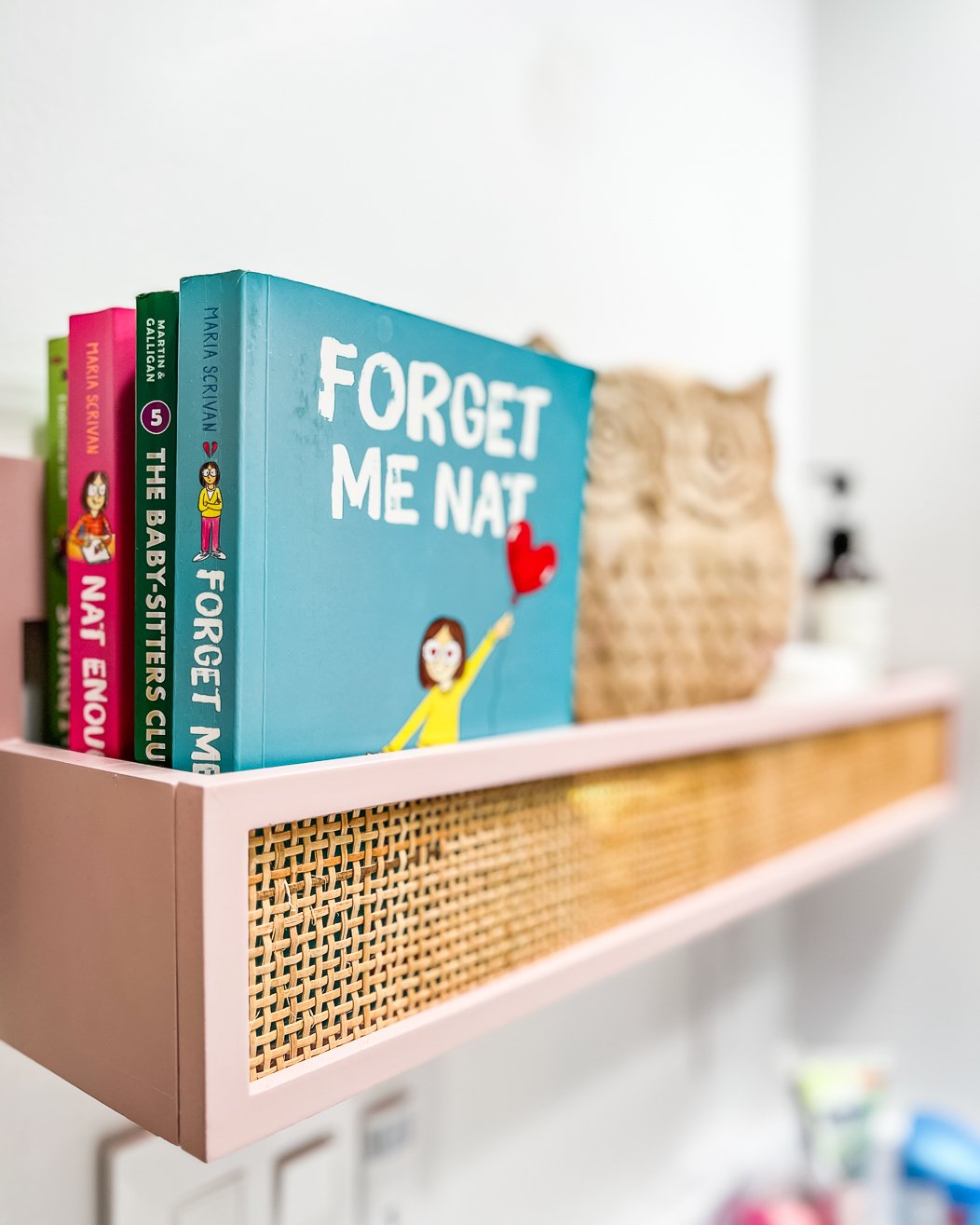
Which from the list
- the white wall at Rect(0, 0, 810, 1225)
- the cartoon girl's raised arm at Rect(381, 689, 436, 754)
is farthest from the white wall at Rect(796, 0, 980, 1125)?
the cartoon girl's raised arm at Rect(381, 689, 436, 754)

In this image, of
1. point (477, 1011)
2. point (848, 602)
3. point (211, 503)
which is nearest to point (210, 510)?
point (211, 503)

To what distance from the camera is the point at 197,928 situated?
1.11 feet

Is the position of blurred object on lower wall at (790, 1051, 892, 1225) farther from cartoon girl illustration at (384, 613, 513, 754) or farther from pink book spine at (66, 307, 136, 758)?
pink book spine at (66, 307, 136, 758)

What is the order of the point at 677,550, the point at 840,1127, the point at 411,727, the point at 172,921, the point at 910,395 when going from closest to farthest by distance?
the point at 172,921, the point at 411,727, the point at 677,550, the point at 840,1127, the point at 910,395

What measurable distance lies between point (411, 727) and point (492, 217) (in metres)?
0.41

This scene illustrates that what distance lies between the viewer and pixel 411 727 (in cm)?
45

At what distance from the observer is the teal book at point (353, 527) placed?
0.37 meters

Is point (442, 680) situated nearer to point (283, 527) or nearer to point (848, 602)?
point (283, 527)

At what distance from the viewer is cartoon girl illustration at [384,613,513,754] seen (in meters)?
Answer: 0.45

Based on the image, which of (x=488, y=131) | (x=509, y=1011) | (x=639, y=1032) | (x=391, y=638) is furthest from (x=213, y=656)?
(x=639, y=1032)

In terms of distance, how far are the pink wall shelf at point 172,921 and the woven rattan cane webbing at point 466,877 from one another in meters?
0.01

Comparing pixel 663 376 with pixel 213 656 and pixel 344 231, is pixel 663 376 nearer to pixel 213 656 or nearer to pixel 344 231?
pixel 344 231

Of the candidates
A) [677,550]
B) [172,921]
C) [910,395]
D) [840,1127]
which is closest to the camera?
[172,921]

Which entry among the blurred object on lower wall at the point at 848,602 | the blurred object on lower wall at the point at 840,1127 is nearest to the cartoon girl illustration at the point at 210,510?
the blurred object on lower wall at the point at 848,602
